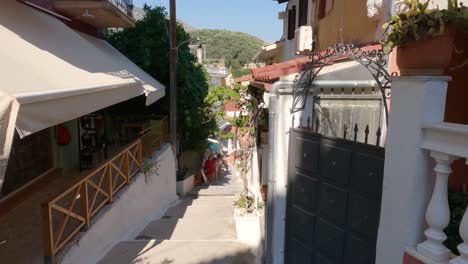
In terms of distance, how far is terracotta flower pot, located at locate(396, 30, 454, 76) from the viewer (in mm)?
1932

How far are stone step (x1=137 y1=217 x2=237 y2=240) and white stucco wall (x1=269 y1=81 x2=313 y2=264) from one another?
143 inches

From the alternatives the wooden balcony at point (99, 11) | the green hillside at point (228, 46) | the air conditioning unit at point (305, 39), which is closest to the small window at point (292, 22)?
the air conditioning unit at point (305, 39)

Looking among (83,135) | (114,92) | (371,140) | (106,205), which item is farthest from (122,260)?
(83,135)

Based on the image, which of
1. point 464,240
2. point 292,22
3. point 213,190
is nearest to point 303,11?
point 292,22

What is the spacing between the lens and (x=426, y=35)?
194 cm

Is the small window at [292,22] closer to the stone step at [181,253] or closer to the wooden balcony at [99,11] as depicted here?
the wooden balcony at [99,11]

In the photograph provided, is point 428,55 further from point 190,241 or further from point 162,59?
point 162,59

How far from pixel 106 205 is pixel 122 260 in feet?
4.20

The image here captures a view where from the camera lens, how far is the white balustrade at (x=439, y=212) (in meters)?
1.98

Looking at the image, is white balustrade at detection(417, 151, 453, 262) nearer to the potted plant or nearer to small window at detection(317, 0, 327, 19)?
the potted plant

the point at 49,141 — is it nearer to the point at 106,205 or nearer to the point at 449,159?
the point at 106,205

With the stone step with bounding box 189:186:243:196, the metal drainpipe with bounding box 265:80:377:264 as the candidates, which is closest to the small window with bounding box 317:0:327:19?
the metal drainpipe with bounding box 265:80:377:264

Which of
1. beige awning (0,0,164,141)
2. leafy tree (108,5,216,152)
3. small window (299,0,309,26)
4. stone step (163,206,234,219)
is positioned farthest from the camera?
leafy tree (108,5,216,152)

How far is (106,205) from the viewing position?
6887 mm
